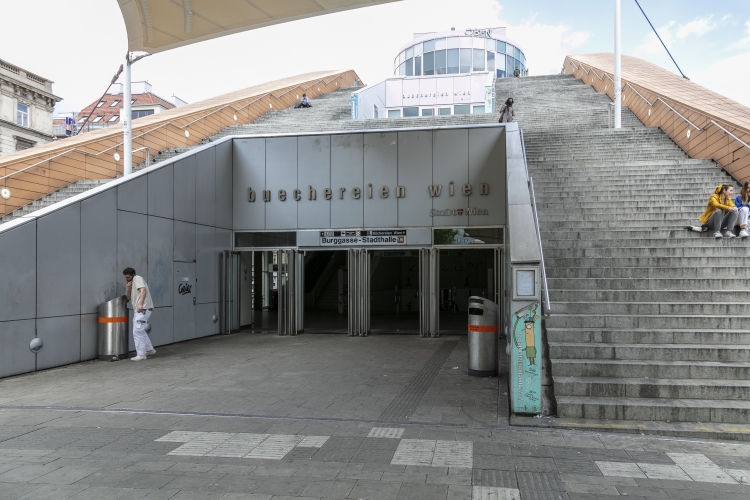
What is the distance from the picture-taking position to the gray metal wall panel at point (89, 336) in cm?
998

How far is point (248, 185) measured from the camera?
14820 mm

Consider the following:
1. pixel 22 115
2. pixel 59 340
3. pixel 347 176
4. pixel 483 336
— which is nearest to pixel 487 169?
pixel 347 176

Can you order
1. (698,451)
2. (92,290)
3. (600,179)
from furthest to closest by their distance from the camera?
(600,179) → (92,290) → (698,451)

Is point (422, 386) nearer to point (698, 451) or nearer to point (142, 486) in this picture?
point (698, 451)

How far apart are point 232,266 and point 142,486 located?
10813 millimetres

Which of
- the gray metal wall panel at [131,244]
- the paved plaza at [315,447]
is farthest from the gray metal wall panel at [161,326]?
the paved plaza at [315,447]

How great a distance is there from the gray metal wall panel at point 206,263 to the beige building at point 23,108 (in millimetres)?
34427

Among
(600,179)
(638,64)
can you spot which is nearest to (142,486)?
(600,179)

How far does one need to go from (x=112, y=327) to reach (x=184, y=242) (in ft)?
10.5

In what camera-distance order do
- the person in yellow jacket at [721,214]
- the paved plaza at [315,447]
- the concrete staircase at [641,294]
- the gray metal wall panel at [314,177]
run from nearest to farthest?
1. the paved plaza at [315,447]
2. the concrete staircase at [641,294]
3. the person in yellow jacket at [721,214]
4. the gray metal wall panel at [314,177]

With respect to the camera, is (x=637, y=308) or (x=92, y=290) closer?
(x=637, y=308)

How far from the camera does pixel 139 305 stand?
397 inches

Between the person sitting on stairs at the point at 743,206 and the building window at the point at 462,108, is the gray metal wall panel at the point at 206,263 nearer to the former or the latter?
the person sitting on stairs at the point at 743,206

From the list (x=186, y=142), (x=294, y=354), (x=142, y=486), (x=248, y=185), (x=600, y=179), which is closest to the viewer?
(x=142, y=486)
